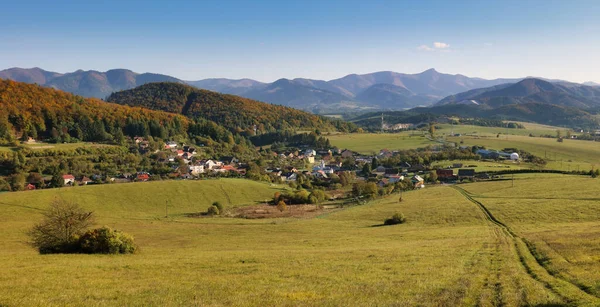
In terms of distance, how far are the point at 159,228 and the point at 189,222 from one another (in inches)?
253

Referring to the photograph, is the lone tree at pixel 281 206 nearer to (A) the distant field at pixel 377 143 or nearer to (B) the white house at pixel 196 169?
(B) the white house at pixel 196 169

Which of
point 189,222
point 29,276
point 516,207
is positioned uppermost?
point 29,276

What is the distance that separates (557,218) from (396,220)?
58.1ft

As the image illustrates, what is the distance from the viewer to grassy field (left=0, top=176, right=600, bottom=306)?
1545cm

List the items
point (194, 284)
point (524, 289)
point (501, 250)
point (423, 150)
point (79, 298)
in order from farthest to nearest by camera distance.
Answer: point (423, 150)
point (501, 250)
point (194, 284)
point (524, 289)
point (79, 298)

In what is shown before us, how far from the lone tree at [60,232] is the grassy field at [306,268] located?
1.32 meters

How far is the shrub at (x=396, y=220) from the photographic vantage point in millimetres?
50438

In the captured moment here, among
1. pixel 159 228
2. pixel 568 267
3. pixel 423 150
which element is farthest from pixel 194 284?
pixel 423 150

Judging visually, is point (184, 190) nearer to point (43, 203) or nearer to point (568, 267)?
point (43, 203)

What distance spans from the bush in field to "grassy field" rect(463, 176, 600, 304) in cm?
Answer: 2845

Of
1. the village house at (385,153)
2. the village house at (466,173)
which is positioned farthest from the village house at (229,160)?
the village house at (466,173)

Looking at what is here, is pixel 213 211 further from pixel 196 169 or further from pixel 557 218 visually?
pixel 196 169

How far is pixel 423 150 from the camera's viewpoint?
496 feet

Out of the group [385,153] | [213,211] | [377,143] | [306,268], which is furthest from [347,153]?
[306,268]
